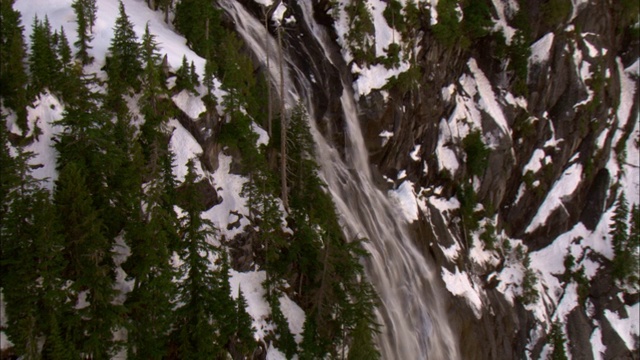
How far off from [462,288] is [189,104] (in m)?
21.4

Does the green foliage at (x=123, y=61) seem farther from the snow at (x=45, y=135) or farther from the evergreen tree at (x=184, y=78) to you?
the snow at (x=45, y=135)

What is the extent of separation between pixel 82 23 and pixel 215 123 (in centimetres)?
675

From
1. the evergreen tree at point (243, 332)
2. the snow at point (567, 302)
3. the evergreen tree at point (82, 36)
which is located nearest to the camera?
the evergreen tree at point (243, 332)

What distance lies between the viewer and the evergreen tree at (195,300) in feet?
59.8

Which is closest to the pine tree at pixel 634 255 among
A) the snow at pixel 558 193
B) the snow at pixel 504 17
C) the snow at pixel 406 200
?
the snow at pixel 558 193

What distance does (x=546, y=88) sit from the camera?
45.0m

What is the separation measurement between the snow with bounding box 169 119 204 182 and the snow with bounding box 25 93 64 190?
4.46 meters

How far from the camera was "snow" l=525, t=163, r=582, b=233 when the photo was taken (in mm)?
46594

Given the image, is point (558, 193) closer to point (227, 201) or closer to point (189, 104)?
point (227, 201)

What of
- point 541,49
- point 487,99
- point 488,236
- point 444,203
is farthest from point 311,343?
point 541,49

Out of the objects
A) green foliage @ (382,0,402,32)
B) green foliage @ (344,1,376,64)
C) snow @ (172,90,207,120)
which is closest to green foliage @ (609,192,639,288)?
green foliage @ (382,0,402,32)

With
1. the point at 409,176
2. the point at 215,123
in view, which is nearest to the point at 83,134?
the point at 215,123

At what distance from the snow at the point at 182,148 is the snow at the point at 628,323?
133 feet

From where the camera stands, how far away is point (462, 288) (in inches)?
1332
